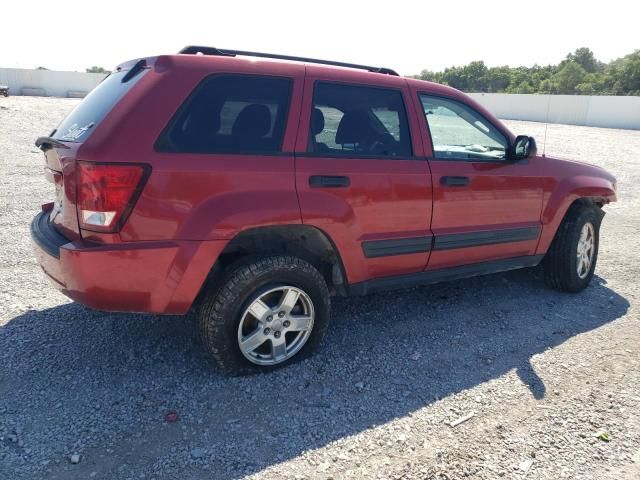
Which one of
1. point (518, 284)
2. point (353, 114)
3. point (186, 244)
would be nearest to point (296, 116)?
point (353, 114)

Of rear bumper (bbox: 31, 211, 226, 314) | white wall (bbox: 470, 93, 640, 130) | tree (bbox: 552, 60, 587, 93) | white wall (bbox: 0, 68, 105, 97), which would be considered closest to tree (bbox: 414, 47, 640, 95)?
tree (bbox: 552, 60, 587, 93)

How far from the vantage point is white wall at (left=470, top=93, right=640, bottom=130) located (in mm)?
34188

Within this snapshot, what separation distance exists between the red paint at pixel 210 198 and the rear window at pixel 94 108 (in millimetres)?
95

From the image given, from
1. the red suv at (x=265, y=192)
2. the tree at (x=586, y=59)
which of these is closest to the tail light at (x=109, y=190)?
the red suv at (x=265, y=192)

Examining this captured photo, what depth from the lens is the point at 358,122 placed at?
3344 millimetres

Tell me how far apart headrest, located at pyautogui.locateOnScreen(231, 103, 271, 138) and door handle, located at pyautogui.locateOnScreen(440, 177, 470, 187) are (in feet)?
4.54

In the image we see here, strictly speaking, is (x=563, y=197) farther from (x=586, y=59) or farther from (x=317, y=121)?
(x=586, y=59)

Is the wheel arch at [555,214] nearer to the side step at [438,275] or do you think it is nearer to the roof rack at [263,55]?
the side step at [438,275]

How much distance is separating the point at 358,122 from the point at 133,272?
1.76 meters

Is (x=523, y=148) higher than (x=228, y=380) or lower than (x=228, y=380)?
higher

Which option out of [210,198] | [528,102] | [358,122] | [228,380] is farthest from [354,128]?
[528,102]

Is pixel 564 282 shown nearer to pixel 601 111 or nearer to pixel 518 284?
pixel 518 284

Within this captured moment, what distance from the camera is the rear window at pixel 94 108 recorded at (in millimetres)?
2729

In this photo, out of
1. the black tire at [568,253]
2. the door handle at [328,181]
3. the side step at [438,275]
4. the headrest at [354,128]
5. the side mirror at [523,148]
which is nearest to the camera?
A: the door handle at [328,181]
